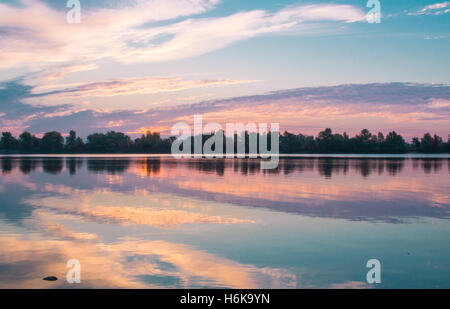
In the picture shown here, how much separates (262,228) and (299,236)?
5.63 ft

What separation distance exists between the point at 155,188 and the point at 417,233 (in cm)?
1886

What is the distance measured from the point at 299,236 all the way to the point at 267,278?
4691mm

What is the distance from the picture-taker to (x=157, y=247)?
1277 cm

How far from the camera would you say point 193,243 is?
13359 millimetres

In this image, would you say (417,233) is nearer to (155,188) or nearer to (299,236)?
(299,236)

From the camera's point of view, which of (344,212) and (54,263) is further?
(344,212)

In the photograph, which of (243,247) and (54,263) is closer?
(54,263)
